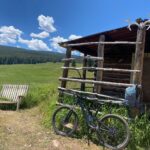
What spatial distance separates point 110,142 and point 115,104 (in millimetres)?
1348

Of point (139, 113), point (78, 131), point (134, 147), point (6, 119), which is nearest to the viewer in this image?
point (134, 147)

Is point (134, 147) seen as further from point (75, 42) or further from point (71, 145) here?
point (75, 42)

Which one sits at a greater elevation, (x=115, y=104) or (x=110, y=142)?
(x=115, y=104)

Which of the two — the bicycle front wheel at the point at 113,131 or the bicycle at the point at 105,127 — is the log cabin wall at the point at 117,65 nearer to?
the bicycle at the point at 105,127

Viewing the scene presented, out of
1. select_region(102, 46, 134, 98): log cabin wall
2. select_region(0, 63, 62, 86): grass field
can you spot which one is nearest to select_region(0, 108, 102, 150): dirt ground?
select_region(102, 46, 134, 98): log cabin wall

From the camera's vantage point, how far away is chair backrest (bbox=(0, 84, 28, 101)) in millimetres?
14699

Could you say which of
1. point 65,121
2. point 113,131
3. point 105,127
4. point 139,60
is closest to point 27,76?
point 65,121

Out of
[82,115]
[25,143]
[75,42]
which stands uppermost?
[75,42]

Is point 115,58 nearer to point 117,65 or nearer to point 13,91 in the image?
point 117,65

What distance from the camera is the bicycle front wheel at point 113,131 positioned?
26.6ft

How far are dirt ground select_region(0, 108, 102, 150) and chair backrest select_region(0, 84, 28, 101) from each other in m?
3.37

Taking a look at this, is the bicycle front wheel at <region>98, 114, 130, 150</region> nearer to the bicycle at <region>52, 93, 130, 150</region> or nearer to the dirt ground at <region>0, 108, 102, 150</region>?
the bicycle at <region>52, 93, 130, 150</region>

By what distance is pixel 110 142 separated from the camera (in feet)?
27.4

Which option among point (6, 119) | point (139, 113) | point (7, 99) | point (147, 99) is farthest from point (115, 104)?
point (7, 99)
